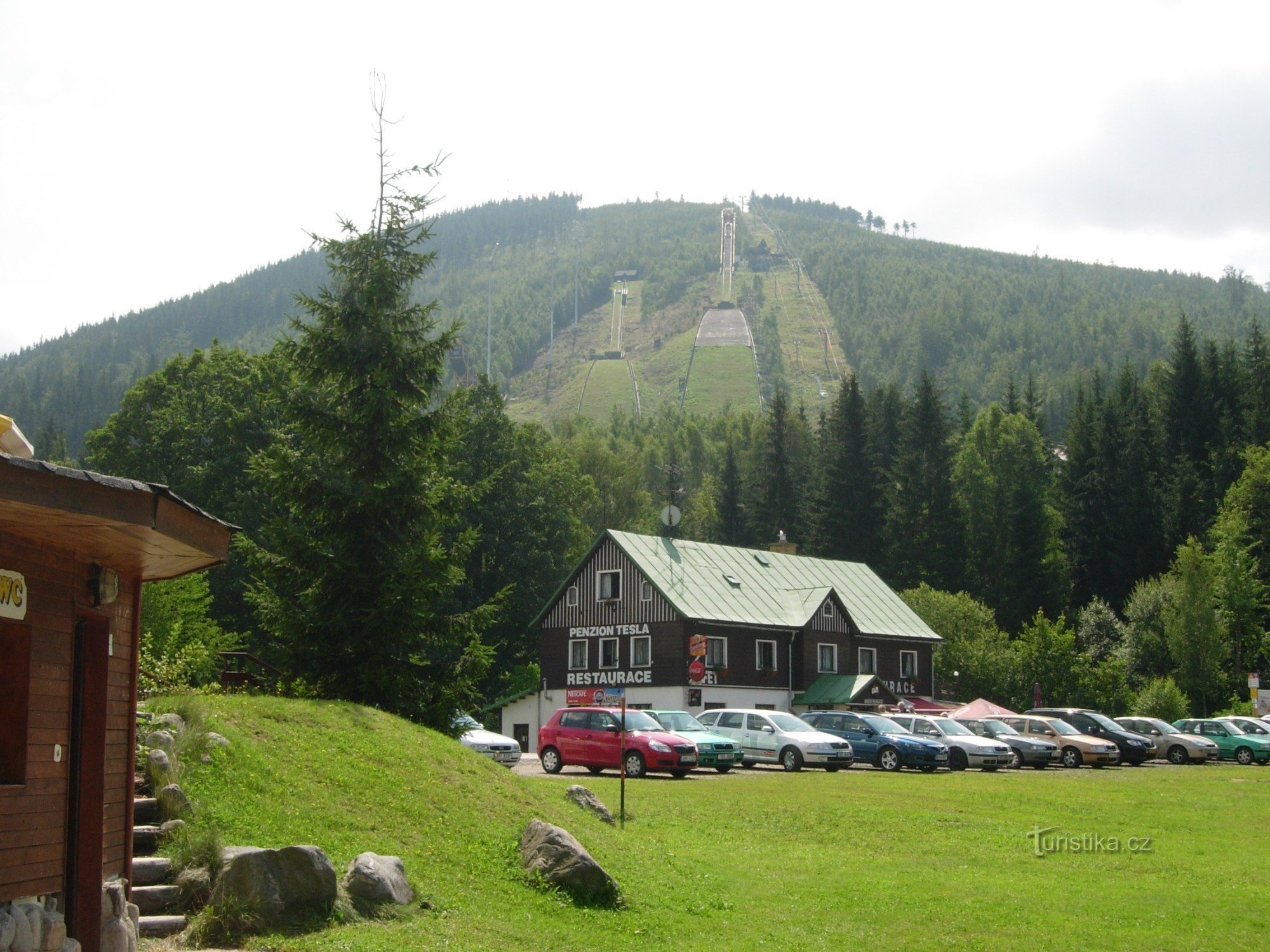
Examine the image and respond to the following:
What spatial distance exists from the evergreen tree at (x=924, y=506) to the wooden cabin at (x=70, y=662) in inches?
2895

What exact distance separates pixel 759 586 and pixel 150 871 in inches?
1703

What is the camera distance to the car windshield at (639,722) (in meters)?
30.4

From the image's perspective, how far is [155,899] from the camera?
10609mm

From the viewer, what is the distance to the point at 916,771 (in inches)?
1361

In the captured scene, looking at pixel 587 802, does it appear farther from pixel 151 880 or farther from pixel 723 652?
pixel 723 652

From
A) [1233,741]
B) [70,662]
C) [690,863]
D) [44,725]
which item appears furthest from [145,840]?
[1233,741]

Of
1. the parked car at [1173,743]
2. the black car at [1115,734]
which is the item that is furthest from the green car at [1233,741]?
the black car at [1115,734]

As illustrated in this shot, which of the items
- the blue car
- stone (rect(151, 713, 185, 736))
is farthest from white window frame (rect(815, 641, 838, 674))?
stone (rect(151, 713, 185, 736))

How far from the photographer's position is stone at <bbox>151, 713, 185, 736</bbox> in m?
13.0

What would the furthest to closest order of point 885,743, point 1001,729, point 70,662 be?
point 1001,729 < point 885,743 < point 70,662

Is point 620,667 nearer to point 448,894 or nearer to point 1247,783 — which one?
point 1247,783

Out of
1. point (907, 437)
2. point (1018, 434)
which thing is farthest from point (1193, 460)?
point (907, 437)

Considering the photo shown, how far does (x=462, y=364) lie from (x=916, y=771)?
532 ft

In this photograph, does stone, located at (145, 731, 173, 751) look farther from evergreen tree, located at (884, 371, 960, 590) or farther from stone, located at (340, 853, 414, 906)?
evergreen tree, located at (884, 371, 960, 590)
